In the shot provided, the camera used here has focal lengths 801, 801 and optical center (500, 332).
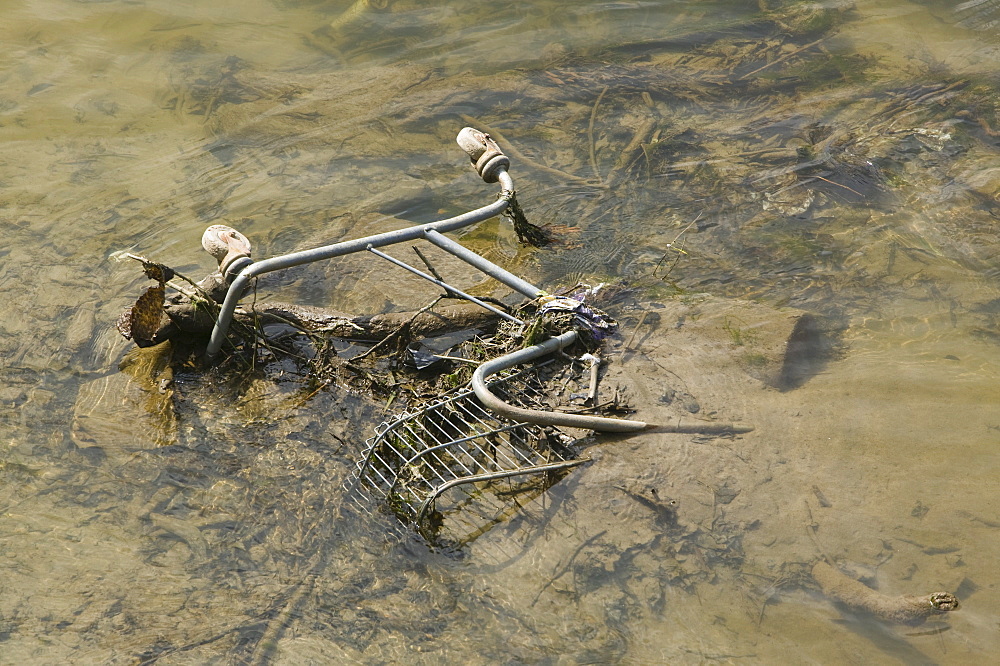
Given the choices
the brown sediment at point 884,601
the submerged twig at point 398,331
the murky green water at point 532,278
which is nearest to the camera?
the brown sediment at point 884,601

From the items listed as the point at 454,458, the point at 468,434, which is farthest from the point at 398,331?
the point at 454,458

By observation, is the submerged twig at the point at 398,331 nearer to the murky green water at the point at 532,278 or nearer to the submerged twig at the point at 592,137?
the murky green water at the point at 532,278

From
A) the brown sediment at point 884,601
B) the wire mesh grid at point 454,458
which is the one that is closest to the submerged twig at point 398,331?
the wire mesh grid at point 454,458

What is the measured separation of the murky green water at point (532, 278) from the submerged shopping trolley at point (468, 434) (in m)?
0.14

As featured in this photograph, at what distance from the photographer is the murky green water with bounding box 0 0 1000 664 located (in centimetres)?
328

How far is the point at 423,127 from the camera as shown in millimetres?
6695

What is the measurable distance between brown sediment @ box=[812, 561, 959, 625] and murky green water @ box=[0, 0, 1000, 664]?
0.04m

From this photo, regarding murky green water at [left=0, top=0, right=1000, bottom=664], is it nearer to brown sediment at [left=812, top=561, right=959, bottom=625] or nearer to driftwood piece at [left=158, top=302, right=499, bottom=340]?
brown sediment at [left=812, top=561, right=959, bottom=625]

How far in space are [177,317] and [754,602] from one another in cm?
321

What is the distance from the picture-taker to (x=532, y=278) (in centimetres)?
512

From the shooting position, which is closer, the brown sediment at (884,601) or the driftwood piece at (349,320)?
the brown sediment at (884,601)

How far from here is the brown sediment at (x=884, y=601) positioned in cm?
→ 309

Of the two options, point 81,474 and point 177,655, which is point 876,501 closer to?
point 177,655

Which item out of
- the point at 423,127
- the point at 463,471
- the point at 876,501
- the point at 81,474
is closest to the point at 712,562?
the point at 876,501
